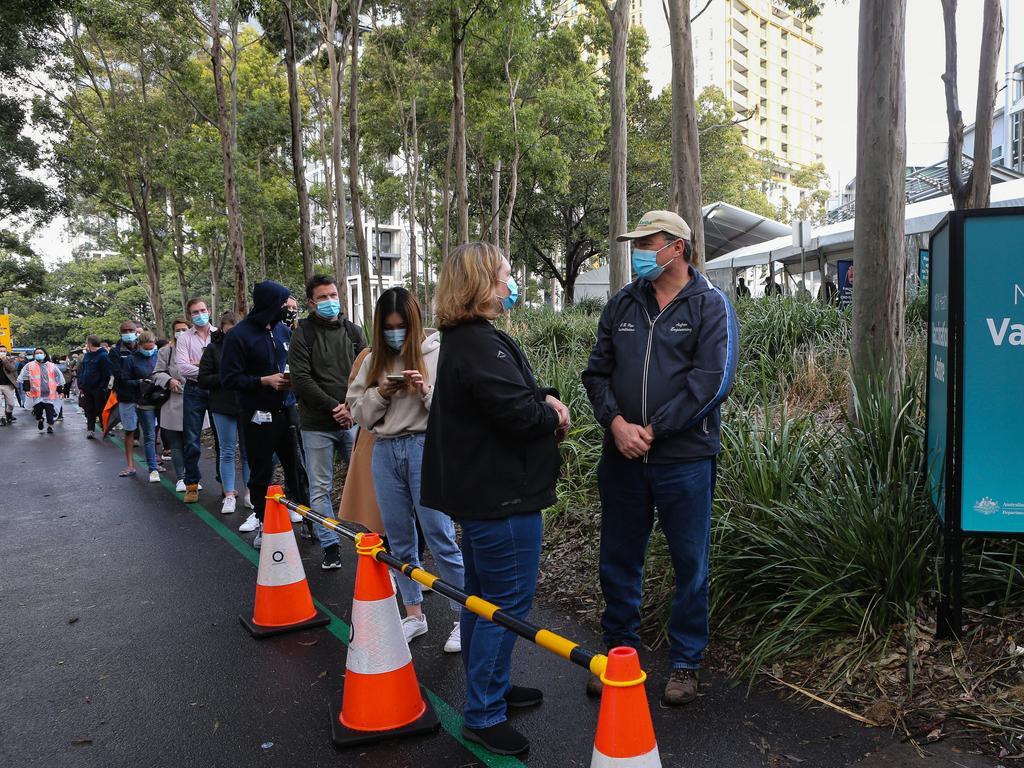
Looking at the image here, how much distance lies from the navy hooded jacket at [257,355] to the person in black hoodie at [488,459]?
11.6ft

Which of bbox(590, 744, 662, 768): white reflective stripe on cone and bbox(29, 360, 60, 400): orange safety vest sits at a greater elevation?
bbox(29, 360, 60, 400): orange safety vest

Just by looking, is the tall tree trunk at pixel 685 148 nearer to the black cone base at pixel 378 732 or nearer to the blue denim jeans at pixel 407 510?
the blue denim jeans at pixel 407 510

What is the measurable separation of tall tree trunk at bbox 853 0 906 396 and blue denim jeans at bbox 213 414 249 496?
216 inches

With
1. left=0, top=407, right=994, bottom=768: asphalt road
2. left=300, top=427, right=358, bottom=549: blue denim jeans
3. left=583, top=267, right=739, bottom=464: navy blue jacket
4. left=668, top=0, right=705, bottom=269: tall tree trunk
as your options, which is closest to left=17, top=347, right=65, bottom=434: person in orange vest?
left=0, top=407, right=994, bottom=768: asphalt road

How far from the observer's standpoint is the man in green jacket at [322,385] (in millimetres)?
6035

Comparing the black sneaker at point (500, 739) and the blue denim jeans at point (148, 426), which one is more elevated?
the blue denim jeans at point (148, 426)

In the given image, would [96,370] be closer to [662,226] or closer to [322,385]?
[322,385]

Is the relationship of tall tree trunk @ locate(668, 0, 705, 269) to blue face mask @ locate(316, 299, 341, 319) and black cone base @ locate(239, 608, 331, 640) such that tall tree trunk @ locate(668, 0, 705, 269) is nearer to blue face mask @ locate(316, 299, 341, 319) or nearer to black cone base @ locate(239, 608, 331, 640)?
blue face mask @ locate(316, 299, 341, 319)

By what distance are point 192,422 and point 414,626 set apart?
17.9ft

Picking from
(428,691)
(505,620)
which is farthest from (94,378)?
(505,620)

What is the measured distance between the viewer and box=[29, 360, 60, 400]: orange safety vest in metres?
18.8

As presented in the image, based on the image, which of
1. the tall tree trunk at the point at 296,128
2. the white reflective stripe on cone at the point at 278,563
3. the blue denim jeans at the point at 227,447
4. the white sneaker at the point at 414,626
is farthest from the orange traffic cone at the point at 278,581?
the tall tree trunk at the point at 296,128

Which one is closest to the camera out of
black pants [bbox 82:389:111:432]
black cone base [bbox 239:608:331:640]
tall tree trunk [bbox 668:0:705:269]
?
black cone base [bbox 239:608:331:640]

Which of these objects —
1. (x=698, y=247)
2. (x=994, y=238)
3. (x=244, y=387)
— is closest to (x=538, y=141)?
(x=698, y=247)
